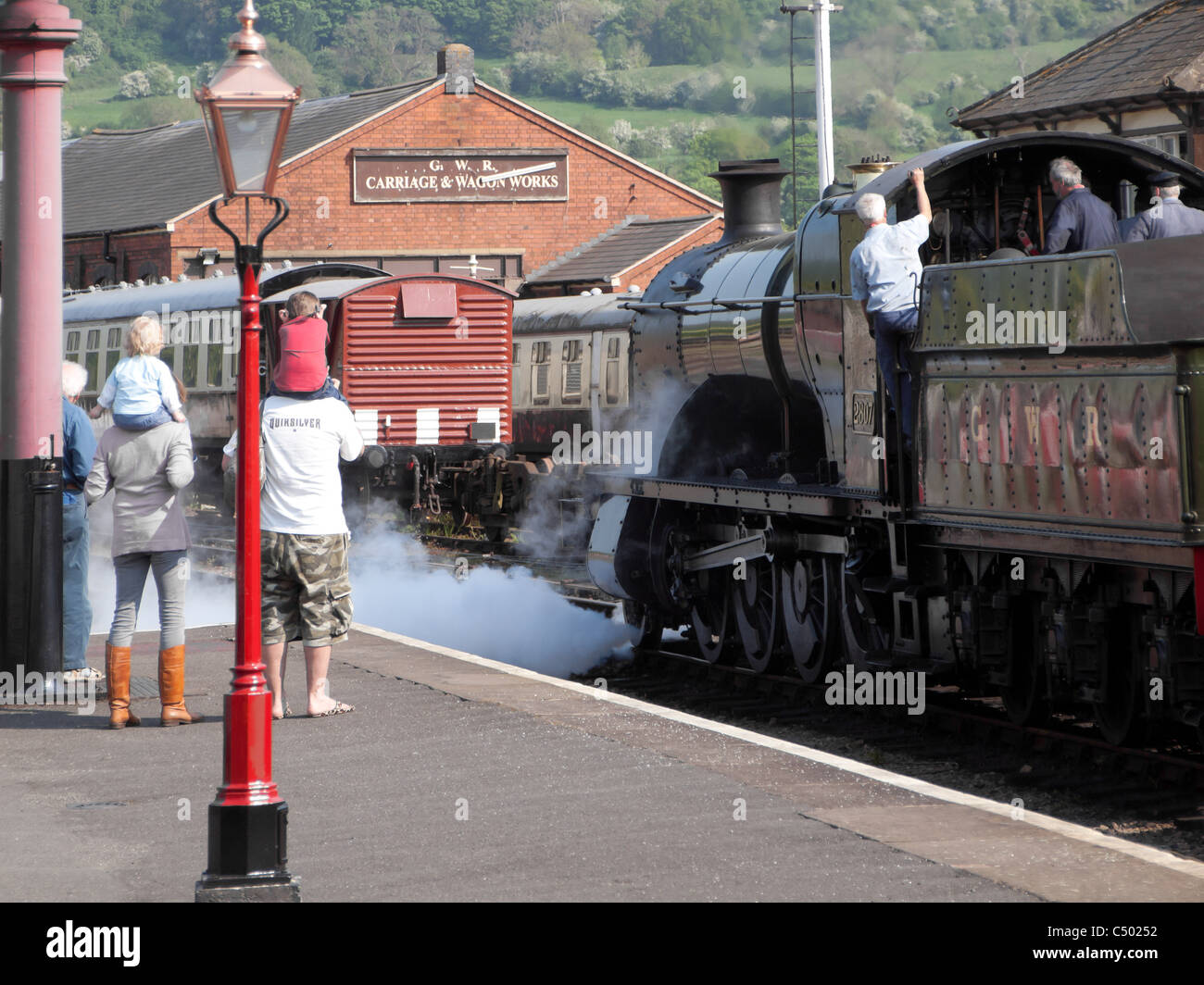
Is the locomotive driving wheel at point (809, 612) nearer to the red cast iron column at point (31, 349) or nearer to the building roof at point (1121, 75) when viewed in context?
the red cast iron column at point (31, 349)

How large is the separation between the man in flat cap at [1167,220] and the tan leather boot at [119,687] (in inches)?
233

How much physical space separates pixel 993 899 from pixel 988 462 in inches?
157

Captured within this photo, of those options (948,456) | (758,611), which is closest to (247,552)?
(948,456)

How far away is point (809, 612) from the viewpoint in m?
12.3

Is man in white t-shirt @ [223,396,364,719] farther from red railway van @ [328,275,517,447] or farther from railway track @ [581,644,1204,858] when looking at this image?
red railway van @ [328,275,517,447]

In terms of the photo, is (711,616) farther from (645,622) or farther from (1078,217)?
(1078,217)

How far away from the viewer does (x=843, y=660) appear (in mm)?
11898

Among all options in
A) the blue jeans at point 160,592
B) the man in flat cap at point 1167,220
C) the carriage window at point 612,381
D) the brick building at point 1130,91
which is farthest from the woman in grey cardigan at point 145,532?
the brick building at point 1130,91

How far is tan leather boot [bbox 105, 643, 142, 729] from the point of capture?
9.15 meters

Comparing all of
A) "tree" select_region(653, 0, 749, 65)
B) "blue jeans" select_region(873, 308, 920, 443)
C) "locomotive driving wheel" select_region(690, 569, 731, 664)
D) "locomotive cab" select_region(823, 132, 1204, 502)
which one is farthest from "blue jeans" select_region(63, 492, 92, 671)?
"tree" select_region(653, 0, 749, 65)

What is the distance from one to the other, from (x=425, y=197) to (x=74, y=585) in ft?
114

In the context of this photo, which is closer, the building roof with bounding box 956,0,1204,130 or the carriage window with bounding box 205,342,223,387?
the building roof with bounding box 956,0,1204,130

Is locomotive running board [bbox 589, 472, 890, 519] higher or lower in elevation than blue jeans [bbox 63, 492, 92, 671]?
higher

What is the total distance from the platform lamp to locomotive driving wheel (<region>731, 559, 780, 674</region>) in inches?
275
